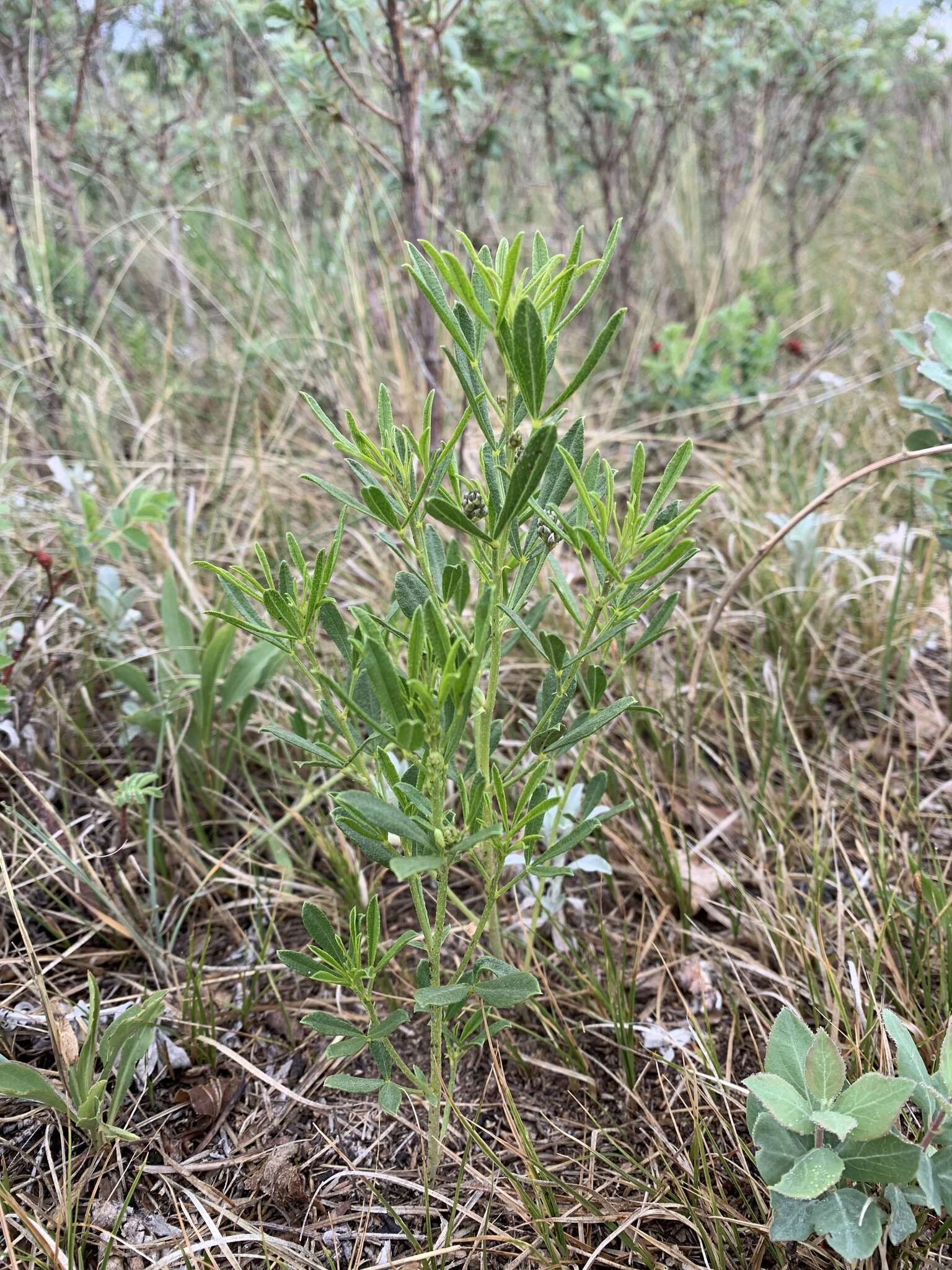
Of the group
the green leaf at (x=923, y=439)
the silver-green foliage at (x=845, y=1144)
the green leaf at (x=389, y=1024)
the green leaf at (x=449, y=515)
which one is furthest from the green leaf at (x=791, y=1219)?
the green leaf at (x=923, y=439)

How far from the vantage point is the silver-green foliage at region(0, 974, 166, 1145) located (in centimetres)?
104

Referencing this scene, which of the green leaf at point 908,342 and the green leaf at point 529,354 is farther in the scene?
the green leaf at point 908,342

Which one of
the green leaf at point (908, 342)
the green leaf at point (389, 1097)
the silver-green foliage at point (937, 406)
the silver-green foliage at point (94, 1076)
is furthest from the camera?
the green leaf at point (908, 342)

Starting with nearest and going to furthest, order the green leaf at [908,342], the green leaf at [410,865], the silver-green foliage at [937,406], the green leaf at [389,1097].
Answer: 1. the green leaf at [410,865]
2. the green leaf at [389,1097]
3. the silver-green foliage at [937,406]
4. the green leaf at [908,342]

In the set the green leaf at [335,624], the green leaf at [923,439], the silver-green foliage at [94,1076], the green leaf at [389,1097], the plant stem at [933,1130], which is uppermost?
the green leaf at [923,439]

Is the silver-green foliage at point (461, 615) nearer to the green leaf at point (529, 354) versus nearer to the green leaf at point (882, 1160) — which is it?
the green leaf at point (529, 354)

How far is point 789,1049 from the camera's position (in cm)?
92

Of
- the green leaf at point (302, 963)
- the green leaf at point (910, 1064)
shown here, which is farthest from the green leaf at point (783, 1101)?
the green leaf at point (302, 963)

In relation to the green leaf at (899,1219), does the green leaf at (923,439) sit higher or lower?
higher

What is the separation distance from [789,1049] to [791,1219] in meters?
0.15

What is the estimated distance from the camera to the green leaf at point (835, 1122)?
0.81 metres

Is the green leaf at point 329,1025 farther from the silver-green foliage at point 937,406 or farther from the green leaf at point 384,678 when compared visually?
the silver-green foliage at point 937,406

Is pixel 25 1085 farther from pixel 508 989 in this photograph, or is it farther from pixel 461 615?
pixel 461 615

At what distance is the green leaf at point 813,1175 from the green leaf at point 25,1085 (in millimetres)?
844
